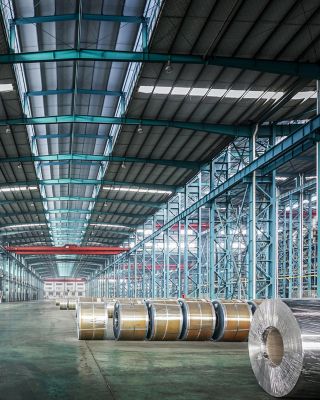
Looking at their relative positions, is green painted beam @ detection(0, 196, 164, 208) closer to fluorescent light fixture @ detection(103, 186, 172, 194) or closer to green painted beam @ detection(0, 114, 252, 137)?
fluorescent light fixture @ detection(103, 186, 172, 194)

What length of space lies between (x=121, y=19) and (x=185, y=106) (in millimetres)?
5416

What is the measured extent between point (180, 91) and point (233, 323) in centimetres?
827

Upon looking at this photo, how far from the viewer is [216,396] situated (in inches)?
294

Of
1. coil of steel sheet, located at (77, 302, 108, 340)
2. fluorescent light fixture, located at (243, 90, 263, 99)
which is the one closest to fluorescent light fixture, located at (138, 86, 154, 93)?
fluorescent light fixture, located at (243, 90, 263, 99)

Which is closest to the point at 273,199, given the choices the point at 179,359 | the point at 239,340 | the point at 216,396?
the point at 239,340

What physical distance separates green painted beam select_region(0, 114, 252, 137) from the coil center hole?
13492 millimetres

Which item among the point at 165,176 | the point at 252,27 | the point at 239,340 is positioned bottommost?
the point at 239,340

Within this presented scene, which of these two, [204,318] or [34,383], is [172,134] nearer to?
[204,318]

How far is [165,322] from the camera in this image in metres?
14.3

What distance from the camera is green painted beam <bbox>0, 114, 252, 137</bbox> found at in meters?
20.4

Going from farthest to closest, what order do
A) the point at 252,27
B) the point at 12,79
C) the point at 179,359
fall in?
the point at 12,79, the point at 252,27, the point at 179,359

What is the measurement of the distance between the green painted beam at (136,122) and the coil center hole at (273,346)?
13.5 metres

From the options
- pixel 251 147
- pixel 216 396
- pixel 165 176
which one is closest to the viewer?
pixel 216 396

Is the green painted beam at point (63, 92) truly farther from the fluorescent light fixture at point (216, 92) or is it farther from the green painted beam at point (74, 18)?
the green painted beam at point (74, 18)
